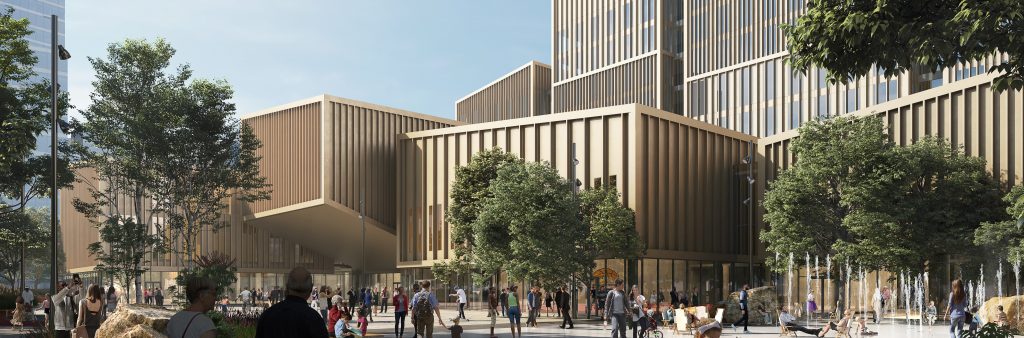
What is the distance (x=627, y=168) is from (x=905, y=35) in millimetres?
42366

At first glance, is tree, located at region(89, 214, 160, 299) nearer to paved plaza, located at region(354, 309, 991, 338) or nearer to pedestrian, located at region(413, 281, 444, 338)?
paved plaza, located at region(354, 309, 991, 338)

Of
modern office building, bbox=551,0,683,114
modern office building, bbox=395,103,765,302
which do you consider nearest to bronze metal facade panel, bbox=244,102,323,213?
modern office building, bbox=395,103,765,302

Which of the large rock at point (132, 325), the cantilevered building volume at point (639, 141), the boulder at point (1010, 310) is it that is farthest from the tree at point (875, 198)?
the large rock at point (132, 325)

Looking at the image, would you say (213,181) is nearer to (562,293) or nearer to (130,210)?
(562,293)

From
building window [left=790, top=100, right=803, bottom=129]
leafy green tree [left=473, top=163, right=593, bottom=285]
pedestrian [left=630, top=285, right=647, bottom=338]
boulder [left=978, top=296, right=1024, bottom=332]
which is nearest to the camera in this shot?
pedestrian [left=630, top=285, right=647, bottom=338]

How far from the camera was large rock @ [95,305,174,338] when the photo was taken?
1720 cm

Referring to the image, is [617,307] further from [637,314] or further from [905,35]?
[905,35]

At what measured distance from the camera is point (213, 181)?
50938mm

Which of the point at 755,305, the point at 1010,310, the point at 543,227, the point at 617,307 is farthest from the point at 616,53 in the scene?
the point at 617,307

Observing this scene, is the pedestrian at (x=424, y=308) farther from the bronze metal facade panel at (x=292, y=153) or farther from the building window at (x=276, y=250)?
the building window at (x=276, y=250)

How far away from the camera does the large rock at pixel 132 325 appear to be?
1720cm

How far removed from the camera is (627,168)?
54.7 metres

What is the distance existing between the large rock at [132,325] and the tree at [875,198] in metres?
31.9

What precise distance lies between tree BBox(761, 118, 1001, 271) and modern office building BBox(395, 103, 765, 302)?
575 centimetres
